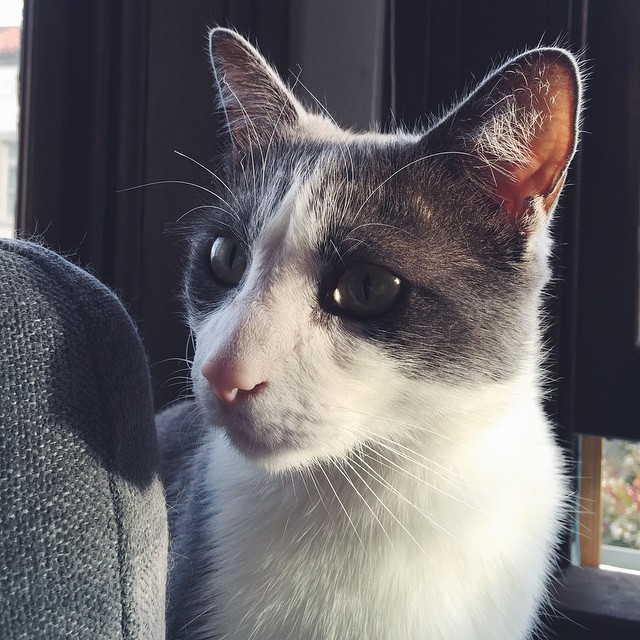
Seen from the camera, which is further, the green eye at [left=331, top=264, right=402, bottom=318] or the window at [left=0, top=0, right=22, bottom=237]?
the window at [left=0, top=0, right=22, bottom=237]

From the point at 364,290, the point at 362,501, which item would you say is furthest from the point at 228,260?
the point at 362,501

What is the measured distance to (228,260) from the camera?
821 mm

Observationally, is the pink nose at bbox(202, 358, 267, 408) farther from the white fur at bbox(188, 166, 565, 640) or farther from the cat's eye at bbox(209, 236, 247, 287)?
the cat's eye at bbox(209, 236, 247, 287)

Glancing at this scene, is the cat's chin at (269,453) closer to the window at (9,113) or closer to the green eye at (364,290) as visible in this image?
the green eye at (364,290)

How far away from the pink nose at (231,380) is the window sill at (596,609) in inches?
35.3

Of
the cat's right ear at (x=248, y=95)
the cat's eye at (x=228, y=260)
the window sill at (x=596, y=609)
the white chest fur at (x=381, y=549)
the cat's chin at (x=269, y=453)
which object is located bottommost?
the window sill at (x=596, y=609)

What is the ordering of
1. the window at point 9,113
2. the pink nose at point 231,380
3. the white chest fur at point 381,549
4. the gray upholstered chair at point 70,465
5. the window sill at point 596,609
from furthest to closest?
1. the window at point 9,113
2. the window sill at point 596,609
3. the white chest fur at point 381,549
4. the pink nose at point 231,380
5. the gray upholstered chair at point 70,465

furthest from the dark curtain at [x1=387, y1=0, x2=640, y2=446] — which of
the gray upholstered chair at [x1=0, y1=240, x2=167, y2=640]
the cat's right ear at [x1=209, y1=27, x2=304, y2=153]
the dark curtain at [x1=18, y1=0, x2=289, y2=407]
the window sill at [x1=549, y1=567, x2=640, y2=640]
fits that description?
the gray upholstered chair at [x1=0, y1=240, x2=167, y2=640]

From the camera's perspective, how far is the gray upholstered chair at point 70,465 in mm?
426

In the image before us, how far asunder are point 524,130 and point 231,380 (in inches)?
17.1

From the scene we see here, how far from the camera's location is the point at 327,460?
707 mm

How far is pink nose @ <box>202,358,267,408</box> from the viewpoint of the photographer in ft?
1.92

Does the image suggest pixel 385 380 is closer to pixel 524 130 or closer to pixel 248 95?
pixel 524 130

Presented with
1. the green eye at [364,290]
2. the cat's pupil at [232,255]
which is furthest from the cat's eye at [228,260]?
the green eye at [364,290]
